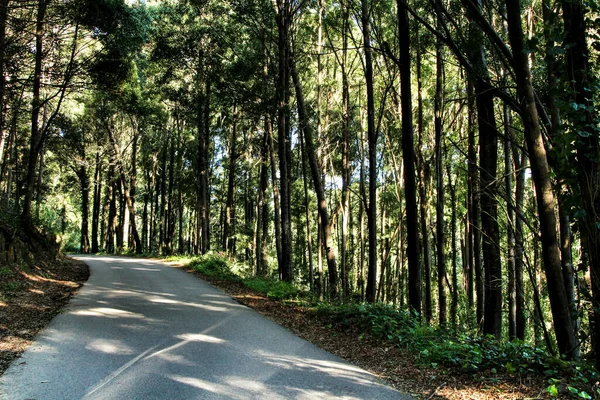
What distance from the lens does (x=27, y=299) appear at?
947cm

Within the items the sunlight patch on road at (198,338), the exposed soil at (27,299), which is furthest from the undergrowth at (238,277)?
the exposed soil at (27,299)

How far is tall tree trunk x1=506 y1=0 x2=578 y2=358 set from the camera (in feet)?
15.9

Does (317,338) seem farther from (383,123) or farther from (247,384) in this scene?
(383,123)

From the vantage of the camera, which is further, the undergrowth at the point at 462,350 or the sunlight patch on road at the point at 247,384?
the sunlight patch on road at the point at 247,384

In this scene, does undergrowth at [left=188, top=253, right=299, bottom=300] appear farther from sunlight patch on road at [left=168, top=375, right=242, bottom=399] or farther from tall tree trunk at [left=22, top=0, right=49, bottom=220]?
tall tree trunk at [left=22, top=0, right=49, bottom=220]

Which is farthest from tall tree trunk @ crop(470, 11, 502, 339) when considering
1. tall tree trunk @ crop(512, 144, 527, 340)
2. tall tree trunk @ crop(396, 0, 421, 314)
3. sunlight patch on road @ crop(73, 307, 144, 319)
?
sunlight patch on road @ crop(73, 307, 144, 319)

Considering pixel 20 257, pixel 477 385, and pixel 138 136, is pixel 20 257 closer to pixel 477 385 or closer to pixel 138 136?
pixel 477 385

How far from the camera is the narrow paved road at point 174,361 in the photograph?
4398 mm

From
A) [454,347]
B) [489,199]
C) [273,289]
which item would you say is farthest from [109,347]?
[489,199]

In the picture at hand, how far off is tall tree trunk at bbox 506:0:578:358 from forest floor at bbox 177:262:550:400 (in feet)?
3.03

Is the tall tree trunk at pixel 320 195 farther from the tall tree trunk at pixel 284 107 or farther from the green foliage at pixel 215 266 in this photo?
the green foliage at pixel 215 266

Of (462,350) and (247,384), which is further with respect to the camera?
(462,350)

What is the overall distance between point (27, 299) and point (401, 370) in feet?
28.2

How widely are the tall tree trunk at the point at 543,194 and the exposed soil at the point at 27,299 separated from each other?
21.6ft
